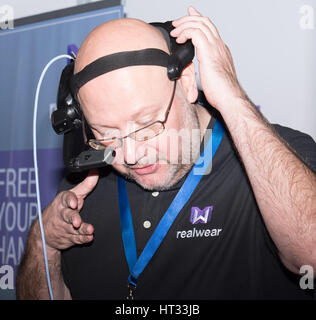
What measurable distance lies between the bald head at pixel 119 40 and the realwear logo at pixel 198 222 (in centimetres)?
62

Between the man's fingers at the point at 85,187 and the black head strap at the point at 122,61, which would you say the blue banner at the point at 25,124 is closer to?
the man's fingers at the point at 85,187

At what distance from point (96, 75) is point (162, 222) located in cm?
60

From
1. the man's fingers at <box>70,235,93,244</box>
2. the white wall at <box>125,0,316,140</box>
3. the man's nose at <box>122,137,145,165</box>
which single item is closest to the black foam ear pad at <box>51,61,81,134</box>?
the man's nose at <box>122,137,145,165</box>

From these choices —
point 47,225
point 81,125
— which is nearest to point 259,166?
point 81,125

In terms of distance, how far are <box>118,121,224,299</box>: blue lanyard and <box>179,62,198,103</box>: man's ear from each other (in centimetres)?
16

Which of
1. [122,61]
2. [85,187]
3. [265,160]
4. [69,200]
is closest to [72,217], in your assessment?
[69,200]

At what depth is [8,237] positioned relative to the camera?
2.56m

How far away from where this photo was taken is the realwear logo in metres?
1.29

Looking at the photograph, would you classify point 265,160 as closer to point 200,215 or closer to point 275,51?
point 200,215

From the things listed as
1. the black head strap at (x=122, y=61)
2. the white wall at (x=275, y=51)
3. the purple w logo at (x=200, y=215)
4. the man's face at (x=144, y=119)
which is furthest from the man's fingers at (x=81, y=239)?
the white wall at (x=275, y=51)

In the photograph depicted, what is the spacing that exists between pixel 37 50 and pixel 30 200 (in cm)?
114

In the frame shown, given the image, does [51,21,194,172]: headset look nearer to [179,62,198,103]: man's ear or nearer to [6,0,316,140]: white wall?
[179,62,198,103]: man's ear

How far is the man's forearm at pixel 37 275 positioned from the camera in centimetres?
146

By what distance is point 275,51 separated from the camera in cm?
210
